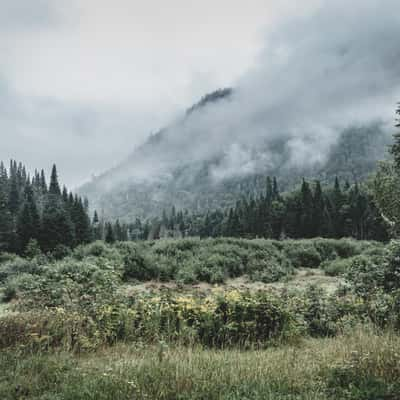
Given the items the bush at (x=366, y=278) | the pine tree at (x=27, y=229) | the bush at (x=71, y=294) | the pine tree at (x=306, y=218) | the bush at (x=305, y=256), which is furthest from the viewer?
the pine tree at (x=306, y=218)

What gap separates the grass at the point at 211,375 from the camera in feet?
12.9

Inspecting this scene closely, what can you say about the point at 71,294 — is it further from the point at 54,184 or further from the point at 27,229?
the point at 54,184

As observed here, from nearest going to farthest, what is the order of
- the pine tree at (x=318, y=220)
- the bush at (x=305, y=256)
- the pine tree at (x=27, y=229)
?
the bush at (x=305, y=256), the pine tree at (x=27, y=229), the pine tree at (x=318, y=220)

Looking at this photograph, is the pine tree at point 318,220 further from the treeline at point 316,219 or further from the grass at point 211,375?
the grass at point 211,375

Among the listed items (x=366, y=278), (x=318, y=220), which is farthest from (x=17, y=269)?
(x=318, y=220)

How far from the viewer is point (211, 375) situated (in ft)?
14.1

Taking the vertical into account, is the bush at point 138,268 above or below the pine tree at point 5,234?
below

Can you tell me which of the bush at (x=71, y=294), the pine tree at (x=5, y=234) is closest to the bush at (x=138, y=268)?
the bush at (x=71, y=294)

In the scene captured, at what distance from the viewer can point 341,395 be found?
3.96 meters

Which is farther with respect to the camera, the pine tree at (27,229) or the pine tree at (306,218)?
the pine tree at (306,218)

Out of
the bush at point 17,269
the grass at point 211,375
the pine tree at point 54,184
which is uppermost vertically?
the pine tree at point 54,184

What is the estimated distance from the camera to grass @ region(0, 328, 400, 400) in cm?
394

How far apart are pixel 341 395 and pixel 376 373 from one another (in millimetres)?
614

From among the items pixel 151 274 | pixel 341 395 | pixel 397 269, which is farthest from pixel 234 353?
pixel 151 274
